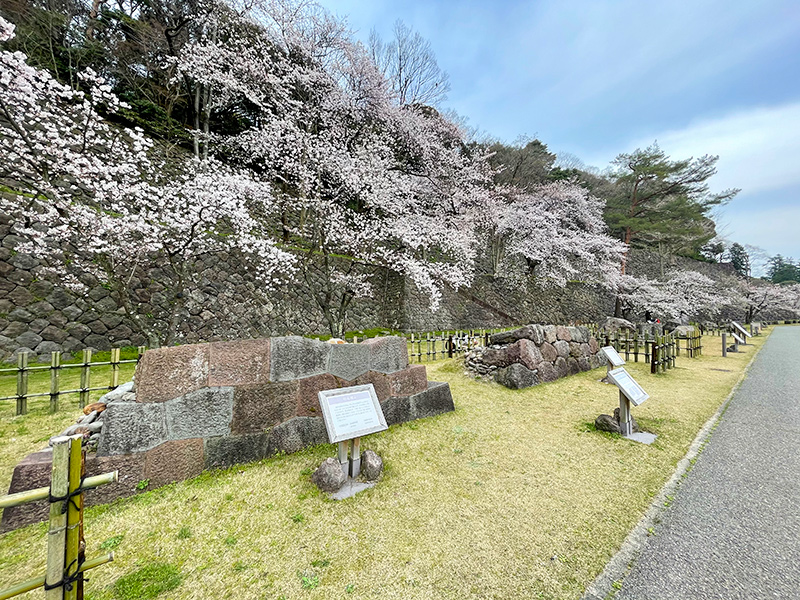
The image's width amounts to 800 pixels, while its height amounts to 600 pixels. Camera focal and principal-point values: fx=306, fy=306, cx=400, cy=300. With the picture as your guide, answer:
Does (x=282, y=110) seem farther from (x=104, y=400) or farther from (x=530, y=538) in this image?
(x=530, y=538)

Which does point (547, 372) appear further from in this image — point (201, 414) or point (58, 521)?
point (58, 521)

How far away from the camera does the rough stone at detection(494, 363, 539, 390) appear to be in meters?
6.82

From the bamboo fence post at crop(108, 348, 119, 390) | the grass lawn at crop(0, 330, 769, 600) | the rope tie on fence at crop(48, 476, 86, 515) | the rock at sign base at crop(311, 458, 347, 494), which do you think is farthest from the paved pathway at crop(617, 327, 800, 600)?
the bamboo fence post at crop(108, 348, 119, 390)

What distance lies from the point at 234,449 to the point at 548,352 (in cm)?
709

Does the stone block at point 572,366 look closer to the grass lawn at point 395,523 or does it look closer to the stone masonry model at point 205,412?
the grass lawn at point 395,523

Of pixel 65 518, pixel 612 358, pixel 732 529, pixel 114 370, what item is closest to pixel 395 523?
pixel 65 518

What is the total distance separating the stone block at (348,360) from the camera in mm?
4145

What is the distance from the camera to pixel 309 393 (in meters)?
3.92

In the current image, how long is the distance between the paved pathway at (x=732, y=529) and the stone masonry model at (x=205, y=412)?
3317 mm

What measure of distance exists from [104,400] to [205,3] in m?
15.1

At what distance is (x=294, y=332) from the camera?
1219cm

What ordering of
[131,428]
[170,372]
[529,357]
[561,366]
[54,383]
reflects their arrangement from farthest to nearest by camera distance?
[561,366], [529,357], [54,383], [170,372], [131,428]

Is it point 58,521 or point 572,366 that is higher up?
point 58,521

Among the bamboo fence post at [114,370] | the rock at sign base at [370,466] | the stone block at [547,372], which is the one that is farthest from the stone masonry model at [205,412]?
the stone block at [547,372]
